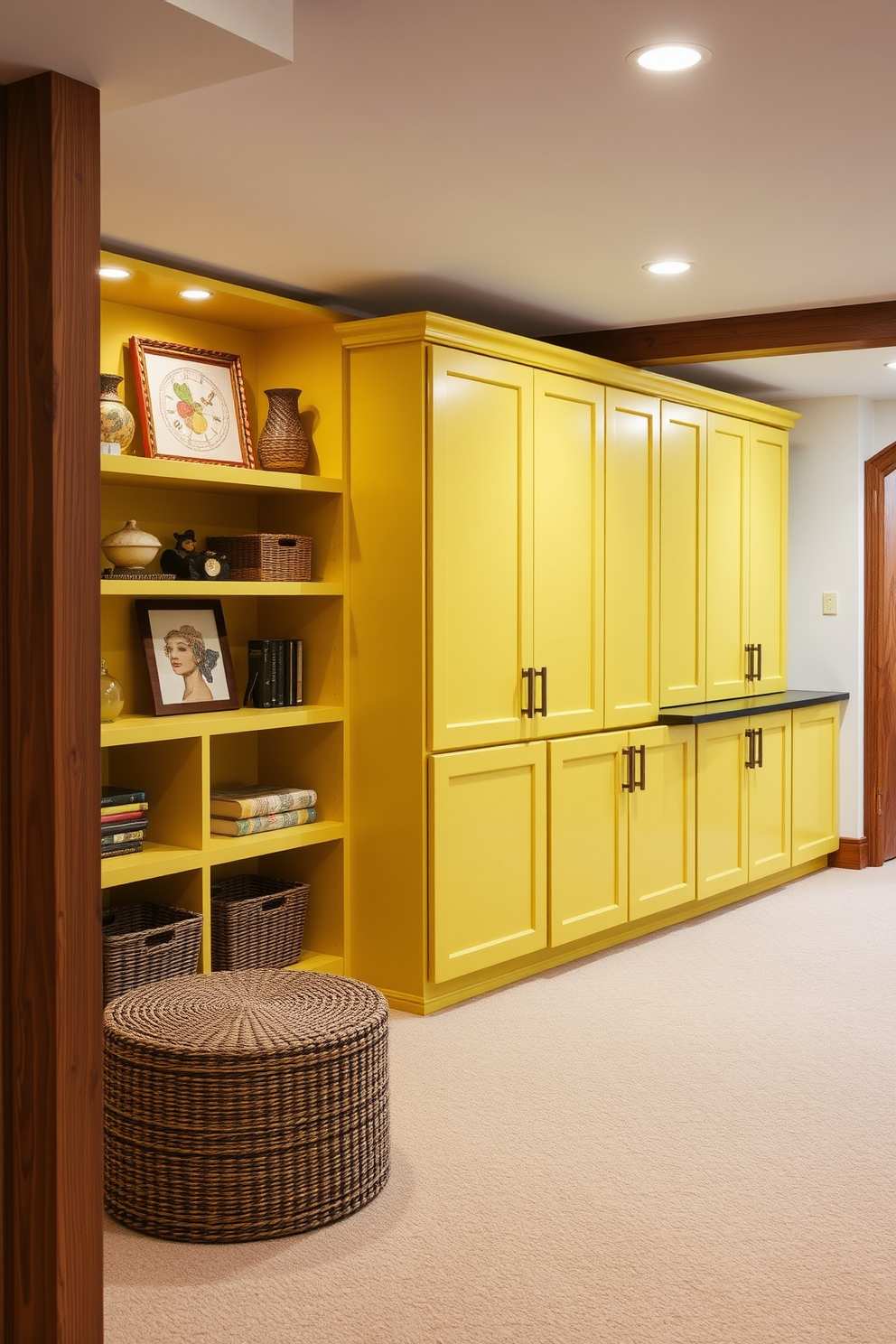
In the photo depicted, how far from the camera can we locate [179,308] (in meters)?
4.08

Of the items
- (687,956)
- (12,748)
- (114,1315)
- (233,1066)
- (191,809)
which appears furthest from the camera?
(687,956)

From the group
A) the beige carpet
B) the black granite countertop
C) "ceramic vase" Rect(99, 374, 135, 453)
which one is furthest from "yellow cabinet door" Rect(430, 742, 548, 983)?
"ceramic vase" Rect(99, 374, 135, 453)

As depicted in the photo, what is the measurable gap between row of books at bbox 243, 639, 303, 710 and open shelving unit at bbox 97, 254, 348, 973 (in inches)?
2.3

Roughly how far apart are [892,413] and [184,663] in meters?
4.16

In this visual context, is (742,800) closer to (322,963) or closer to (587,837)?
(587,837)

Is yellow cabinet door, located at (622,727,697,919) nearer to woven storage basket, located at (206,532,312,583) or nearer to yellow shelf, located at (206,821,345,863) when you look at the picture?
yellow shelf, located at (206,821,345,863)

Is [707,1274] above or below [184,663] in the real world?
below

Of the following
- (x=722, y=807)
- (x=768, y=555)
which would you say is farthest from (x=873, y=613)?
(x=722, y=807)

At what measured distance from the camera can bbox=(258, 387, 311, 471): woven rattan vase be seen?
417 centimetres

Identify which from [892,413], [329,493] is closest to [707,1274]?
[329,493]

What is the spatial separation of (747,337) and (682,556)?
102 centimetres

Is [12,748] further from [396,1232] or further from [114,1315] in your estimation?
[396,1232]

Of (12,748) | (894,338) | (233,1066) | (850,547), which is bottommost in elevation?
(233,1066)

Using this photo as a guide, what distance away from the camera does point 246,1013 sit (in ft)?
9.52
